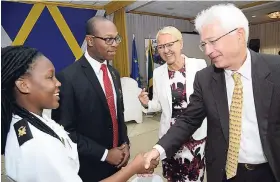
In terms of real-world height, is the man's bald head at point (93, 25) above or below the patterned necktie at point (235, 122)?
above

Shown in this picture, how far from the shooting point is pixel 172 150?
1.61m

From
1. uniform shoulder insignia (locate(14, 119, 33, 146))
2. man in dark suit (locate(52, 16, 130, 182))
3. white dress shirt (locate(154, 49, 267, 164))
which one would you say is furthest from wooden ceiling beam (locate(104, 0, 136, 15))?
uniform shoulder insignia (locate(14, 119, 33, 146))

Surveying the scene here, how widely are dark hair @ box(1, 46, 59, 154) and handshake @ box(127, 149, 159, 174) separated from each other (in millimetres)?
558

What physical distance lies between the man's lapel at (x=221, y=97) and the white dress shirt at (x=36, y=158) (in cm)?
83

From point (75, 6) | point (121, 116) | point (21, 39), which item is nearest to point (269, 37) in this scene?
point (75, 6)

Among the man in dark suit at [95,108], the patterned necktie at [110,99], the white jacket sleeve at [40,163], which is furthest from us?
the patterned necktie at [110,99]

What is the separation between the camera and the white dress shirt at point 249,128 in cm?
133

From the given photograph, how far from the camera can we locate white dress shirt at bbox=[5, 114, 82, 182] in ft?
2.86

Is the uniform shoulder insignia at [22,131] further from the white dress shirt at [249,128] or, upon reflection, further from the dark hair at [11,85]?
the white dress shirt at [249,128]

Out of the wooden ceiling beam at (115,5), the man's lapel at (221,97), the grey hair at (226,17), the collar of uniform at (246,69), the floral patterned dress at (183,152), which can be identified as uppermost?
the wooden ceiling beam at (115,5)

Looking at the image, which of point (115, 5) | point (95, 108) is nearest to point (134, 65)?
point (115, 5)

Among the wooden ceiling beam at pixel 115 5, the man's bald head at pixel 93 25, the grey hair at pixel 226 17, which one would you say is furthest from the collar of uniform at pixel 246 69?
the wooden ceiling beam at pixel 115 5

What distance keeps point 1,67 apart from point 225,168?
1.22 metres

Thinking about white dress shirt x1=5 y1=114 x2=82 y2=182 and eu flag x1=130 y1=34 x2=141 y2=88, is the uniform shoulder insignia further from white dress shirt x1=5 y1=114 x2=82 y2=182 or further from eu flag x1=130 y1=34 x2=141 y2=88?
eu flag x1=130 y1=34 x2=141 y2=88
